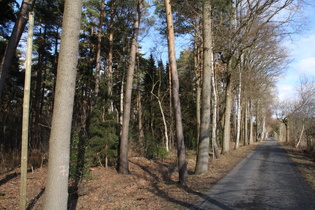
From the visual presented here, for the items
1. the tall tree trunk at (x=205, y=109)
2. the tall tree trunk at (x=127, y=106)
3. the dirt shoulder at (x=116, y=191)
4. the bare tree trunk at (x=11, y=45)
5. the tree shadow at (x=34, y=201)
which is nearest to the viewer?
the dirt shoulder at (x=116, y=191)

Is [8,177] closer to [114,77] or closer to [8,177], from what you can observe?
[8,177]

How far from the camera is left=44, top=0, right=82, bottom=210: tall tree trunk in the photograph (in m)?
4.26

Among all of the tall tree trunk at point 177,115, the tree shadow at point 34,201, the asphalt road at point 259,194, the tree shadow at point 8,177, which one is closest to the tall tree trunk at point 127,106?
the tall tree trunk at point 177,115

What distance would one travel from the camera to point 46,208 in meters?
4.22

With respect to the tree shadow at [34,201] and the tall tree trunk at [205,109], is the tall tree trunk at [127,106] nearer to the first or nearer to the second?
the tall tree trunk at [205,109]

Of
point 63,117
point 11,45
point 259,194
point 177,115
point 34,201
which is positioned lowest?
point 34,201

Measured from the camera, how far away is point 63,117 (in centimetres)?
434

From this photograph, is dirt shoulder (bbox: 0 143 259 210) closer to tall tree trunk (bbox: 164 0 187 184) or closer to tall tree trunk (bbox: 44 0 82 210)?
tall tree trunk (bbox: 164 0 187 184)

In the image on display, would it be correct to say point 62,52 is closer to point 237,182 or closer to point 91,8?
point 237,182

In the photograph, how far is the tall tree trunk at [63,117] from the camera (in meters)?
4.26

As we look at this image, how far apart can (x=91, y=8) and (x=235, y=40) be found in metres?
10.8

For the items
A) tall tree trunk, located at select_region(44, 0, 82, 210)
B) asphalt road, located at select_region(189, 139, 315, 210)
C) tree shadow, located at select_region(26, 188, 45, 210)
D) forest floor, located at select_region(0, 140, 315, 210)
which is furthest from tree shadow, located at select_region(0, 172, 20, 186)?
asphalt road, located at select_region(189, 139, 315, 210)

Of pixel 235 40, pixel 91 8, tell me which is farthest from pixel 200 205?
pixel 91 8

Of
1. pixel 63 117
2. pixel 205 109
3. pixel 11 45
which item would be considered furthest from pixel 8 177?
pixel 205 109
